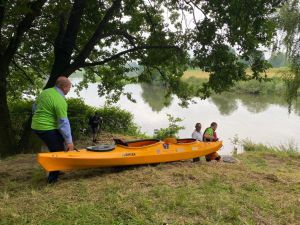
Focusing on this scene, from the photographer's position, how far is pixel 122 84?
618 inches

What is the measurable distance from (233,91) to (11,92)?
121ft

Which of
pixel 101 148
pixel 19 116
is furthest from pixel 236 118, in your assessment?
pixel 101 148

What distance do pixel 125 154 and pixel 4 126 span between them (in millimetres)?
5765

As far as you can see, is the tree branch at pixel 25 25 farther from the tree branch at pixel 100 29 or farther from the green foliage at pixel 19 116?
the green foliage at pixel 19 116

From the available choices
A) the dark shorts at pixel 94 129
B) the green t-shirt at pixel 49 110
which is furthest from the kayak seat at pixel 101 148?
the dark shorts at pixel 94 129

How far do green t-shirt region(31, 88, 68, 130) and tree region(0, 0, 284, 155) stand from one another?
2.81 m

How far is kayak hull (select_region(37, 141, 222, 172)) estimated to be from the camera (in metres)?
6.84

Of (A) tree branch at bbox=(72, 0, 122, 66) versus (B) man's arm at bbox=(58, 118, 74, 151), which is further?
(A) tree branch at bbox=(72, 0, 122, 66)

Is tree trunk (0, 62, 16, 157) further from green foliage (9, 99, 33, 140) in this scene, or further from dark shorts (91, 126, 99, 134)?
dark shorts (91, 126, 99, 134)

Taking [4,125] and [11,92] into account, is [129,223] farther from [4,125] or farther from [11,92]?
[11,92]

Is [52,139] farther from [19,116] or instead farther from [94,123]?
[94,123]

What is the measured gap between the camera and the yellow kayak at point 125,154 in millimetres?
6871

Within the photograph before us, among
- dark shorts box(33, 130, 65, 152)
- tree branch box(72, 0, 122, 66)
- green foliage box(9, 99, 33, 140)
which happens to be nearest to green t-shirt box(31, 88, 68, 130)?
dark shorts box(33, 130, 65, 152)

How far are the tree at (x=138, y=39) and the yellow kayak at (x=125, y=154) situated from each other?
2.69 metres
